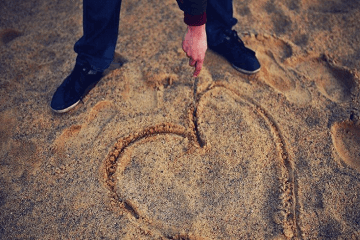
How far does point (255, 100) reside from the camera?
214cm

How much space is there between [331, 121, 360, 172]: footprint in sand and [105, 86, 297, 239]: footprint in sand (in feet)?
1.38

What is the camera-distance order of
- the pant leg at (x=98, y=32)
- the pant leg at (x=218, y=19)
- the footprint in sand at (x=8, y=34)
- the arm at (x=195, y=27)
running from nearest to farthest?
1. the arm at (x=195, y=27)
2. the pant leg at (x=98, y=32)
3. the pant leg at (x=218, y=19)
4. the footprint in sand at (x=8, y=34)

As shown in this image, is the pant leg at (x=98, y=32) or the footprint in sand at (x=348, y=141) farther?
the footprint in sand at (x=348, y=141)

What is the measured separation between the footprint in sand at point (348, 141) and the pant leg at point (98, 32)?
1.79 metres

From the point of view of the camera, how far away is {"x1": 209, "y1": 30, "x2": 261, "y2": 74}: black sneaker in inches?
89.0

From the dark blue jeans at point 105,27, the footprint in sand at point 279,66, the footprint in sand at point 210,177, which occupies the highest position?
the dark blue jeans at point 105,27

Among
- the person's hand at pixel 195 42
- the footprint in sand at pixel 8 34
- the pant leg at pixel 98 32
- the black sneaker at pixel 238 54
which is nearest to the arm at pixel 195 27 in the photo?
the person's hand at pixel 195 42

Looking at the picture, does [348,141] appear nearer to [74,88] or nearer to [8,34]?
[74,88]

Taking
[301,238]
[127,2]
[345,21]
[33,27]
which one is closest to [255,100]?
[301,238]

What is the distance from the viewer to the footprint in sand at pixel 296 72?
222 cm

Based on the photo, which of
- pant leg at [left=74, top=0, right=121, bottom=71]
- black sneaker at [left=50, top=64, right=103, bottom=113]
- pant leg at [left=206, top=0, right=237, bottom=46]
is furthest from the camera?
pant leg at [left=206, top=0, right=237, bottom=46]

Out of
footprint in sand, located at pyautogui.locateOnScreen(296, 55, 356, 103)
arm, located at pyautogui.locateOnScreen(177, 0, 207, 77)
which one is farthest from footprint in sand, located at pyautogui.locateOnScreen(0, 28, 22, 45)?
footprint in sand, located at pyautogui.locateOnScreen(296, 55, 356, 103)

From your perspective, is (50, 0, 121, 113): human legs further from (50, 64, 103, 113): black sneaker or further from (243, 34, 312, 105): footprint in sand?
(243, 34, 312, 105): footprint in sand

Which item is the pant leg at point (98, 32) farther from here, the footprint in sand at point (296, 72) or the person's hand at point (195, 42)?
the footprint in sand at point (296, 72)
